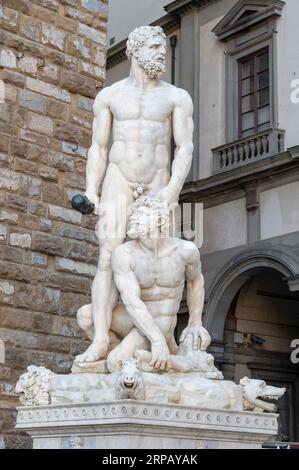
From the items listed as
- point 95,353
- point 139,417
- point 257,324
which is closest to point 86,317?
point 95,353

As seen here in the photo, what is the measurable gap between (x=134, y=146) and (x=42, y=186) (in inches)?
118

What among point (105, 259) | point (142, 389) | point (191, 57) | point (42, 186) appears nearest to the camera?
point (142, 389)

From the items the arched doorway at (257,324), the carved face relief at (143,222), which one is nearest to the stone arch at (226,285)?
the arched doorway at (257,324)

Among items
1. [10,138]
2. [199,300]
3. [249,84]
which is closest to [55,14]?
[10,138]

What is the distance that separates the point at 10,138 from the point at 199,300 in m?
3.46

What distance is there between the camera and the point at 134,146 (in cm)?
675

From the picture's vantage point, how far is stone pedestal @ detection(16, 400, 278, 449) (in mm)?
5664

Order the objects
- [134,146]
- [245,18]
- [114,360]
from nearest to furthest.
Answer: [114,360] → [134,146] → [245,18]

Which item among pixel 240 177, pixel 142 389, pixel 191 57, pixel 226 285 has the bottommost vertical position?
pixel 142 389

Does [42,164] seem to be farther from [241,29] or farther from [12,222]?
[241,29]

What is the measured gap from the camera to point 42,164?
9.64 metres

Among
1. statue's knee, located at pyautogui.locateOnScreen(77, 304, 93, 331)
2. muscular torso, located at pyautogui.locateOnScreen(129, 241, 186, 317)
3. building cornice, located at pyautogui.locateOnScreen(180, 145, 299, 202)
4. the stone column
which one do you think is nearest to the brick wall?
statue's knee, located at pyautogui.locateOnScreen(77, 304, 93, 331)

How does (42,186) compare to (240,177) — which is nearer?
(42,186)

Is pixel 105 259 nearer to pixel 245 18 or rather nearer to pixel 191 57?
pixel 245 18
